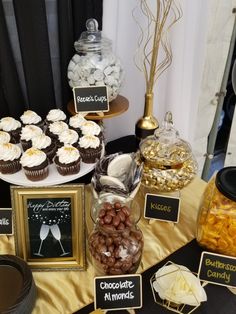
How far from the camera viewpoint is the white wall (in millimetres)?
1224

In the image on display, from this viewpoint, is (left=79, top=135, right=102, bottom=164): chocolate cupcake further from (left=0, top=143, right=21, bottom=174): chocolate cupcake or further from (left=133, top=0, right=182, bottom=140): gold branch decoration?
(left=133, top=0, right=182, bottom=140): gold branch decoration

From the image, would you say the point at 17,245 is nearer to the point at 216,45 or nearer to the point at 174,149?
the point at 174,149

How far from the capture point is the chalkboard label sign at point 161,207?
910 millimetres

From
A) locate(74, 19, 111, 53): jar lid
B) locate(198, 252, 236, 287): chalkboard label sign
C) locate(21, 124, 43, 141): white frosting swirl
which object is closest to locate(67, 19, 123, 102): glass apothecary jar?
locate(74, 19, 111, 53): jar lid

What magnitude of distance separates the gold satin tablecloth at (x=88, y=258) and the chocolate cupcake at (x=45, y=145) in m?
0.20

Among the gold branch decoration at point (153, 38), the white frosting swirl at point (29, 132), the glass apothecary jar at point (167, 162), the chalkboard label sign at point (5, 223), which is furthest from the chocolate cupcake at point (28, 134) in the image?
the gold branch decoration at point (153, 38)

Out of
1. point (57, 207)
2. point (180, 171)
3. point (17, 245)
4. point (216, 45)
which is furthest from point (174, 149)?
point (216, 45)

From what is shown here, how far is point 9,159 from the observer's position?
892 mm

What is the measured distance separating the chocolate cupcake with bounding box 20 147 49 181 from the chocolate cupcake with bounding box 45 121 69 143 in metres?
0.13

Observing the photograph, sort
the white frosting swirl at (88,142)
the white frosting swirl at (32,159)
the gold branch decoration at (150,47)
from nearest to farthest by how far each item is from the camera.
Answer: the white frosting swirl at (32,159) < the white frosting swirl at (88,142) < the gold branch decoration at (150,47)

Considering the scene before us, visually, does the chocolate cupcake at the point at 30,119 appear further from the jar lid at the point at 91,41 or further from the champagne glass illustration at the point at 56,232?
the champagne glass illustration at the point at 56,232

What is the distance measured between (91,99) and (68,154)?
0.24 m

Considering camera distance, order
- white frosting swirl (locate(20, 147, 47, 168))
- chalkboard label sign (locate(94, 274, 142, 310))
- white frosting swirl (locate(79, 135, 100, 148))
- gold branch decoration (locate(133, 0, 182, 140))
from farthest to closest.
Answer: gold branch decoration (locate(133, 0, 182, 140)) → white frosting swirl (locate(79, 135, 100, 148)) → white frosting swirl (locate(20, 147, 47, 168)) → chalkboard label sign (locate(94, 274, 142, 310))

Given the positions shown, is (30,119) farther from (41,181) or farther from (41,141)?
(41,181)
